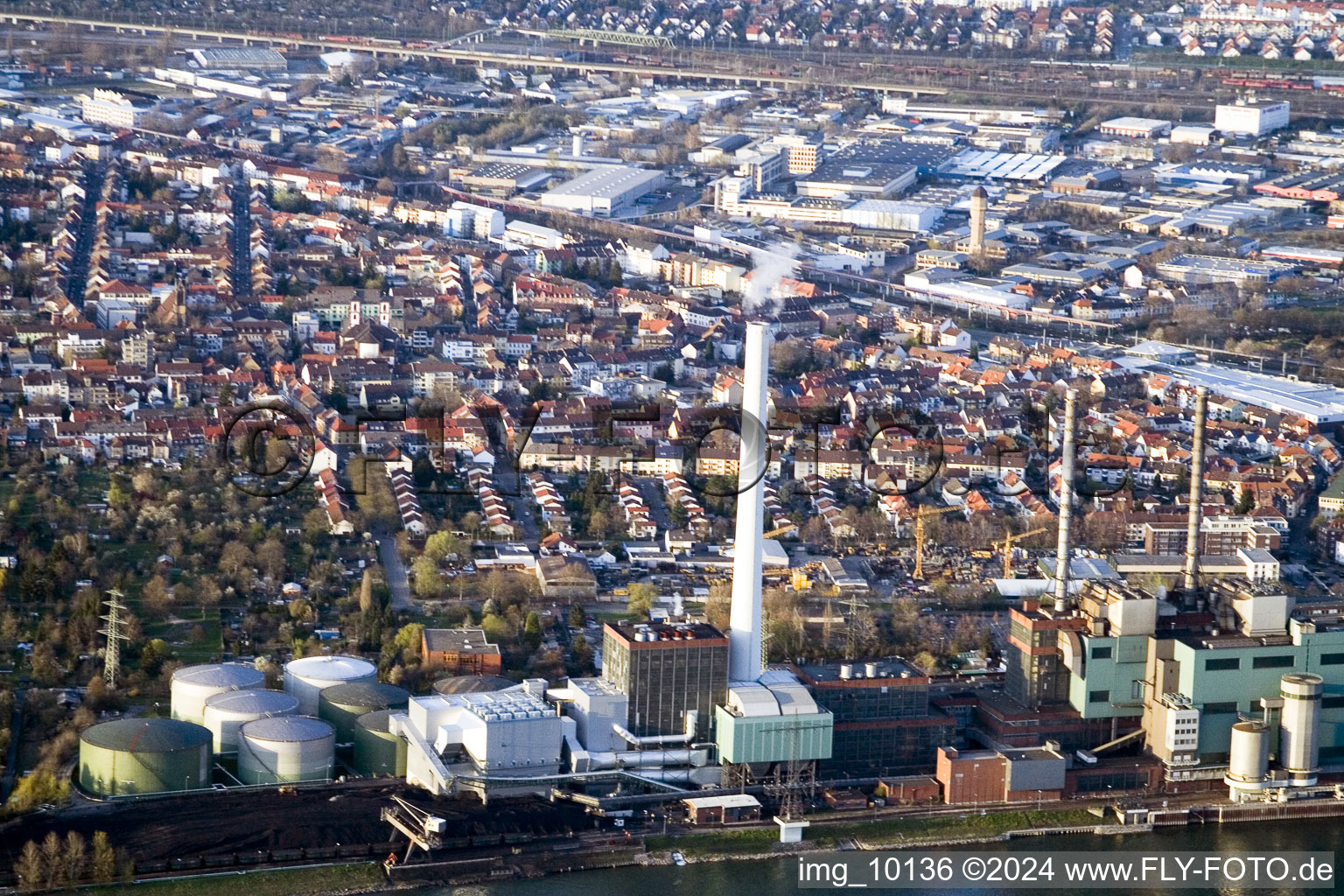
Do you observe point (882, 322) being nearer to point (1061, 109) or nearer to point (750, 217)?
point (750, 217)

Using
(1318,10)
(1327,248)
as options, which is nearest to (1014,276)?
(1327,248)

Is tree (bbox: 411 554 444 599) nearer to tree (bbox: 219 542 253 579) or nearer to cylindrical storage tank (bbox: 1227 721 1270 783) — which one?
tree (bbox: 219 542 253 579)

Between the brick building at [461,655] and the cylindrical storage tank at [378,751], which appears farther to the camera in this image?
the brick building at [461,655]

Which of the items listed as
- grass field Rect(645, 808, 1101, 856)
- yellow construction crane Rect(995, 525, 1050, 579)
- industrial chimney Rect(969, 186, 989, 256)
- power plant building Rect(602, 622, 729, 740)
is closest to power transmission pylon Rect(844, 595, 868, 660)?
yellow construction crane Rect(995, 525, 1050, 579)

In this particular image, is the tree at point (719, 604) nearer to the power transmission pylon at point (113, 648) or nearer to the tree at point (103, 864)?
the power transmission pylon at point (113, 648)

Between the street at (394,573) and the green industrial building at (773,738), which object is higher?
the green industrial building at (773,738)

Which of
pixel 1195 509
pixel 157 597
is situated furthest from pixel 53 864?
pixel 1195 509

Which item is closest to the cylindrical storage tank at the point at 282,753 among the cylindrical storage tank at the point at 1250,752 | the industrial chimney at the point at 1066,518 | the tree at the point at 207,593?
the tree at the point at 207,593
